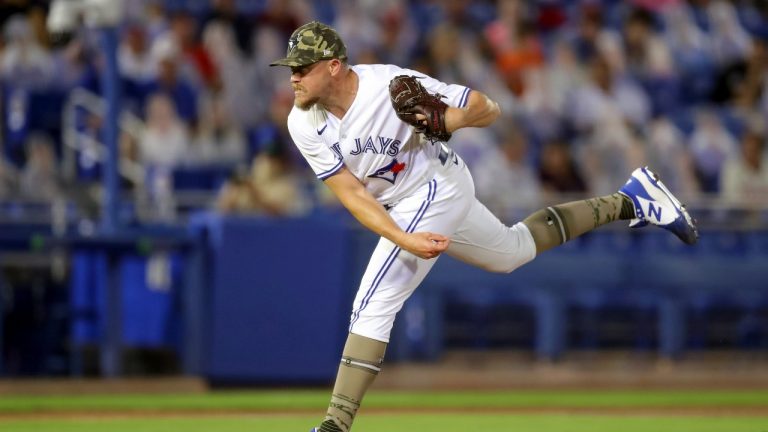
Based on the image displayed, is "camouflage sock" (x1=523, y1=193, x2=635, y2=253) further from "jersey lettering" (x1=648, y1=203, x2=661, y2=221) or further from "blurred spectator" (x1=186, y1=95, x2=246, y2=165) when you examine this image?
"blurred spectator" (x1=186, y1=95, x2=246, y2=165)

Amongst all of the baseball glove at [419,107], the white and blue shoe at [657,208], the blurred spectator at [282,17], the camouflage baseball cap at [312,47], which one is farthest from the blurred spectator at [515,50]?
the baseball glove at [419,107]

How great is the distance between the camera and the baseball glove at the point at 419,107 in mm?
5555

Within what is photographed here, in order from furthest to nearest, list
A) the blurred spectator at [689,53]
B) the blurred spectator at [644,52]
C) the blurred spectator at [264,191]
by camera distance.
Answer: the blurred spectator at [689,53] → the blurred spectator at [644,52] → the blurred spectator at [264,191]

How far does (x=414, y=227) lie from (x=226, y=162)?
6807mm

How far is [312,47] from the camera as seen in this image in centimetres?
575

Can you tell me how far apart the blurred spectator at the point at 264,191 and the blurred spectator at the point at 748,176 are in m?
4.63

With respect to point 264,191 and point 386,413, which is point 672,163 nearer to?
point 264,191

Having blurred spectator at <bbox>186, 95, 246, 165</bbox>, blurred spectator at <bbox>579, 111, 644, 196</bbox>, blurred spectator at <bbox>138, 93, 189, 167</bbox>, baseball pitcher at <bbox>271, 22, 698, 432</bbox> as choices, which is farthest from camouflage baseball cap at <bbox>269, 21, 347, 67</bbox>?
blurred spectator at <bbox>579, 111, 644, 196</bbox>

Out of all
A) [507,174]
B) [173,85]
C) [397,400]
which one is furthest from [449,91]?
[173,85]

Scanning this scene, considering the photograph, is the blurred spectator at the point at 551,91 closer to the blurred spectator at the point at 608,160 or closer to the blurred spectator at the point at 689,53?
the blurred spectator at the point at 608,160

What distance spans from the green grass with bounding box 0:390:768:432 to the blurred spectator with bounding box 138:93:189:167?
293 centimetres

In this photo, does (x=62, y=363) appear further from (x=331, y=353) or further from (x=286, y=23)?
(x=286, y=23)

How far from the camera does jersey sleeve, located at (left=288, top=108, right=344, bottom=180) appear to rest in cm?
593

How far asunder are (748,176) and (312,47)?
8468mm
